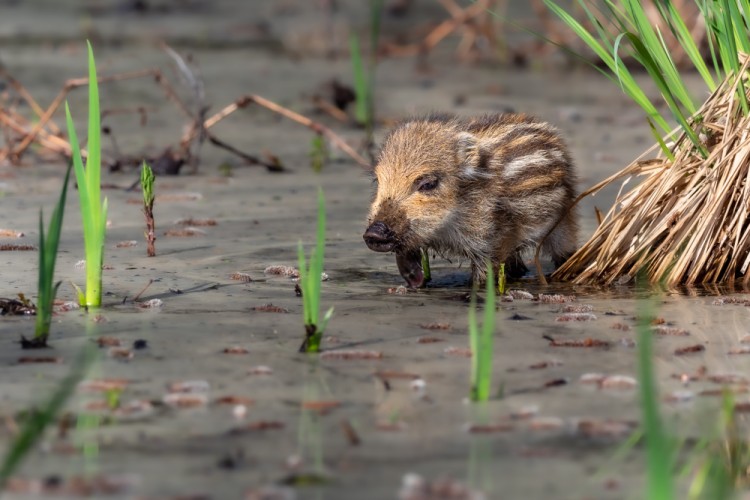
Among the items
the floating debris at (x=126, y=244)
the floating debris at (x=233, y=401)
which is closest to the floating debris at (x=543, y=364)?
the floating debris at (x=233, y=401)

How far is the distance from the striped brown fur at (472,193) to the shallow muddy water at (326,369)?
0.24 m

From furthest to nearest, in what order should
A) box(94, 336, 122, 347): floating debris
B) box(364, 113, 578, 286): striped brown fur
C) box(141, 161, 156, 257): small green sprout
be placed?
1. box(364, 113, 578, 286): striped brown fur
2. box(141, 161, 156, 257): small green sprout
3. box(94, 336, 122, 347): floating debris

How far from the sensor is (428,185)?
5949 millimetres

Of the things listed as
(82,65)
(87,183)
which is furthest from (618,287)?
(82,65)

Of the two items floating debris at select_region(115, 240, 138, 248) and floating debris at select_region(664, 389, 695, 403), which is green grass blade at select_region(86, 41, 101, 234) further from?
floating debris at select_region(664, 389, 695, 403)

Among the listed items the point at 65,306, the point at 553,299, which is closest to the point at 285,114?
the point at 553,299

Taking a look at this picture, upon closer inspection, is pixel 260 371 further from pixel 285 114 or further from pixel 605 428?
pixel 285 114

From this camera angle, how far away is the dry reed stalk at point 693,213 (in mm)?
5484

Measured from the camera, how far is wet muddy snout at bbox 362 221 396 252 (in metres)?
5.61

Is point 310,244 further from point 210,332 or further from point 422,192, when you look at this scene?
Result: point 210,332

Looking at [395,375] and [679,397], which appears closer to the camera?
[679,397]

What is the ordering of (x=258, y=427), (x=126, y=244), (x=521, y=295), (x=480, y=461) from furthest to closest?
(x=126, y=244), (x=521, y=295), (x=258, y=427), (x=480, y=461)

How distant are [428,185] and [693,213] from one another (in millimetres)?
1236

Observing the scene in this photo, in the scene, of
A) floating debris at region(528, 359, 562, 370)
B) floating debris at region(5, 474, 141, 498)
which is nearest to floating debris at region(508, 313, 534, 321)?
floating debris at region(528, 359, 562, 370)
